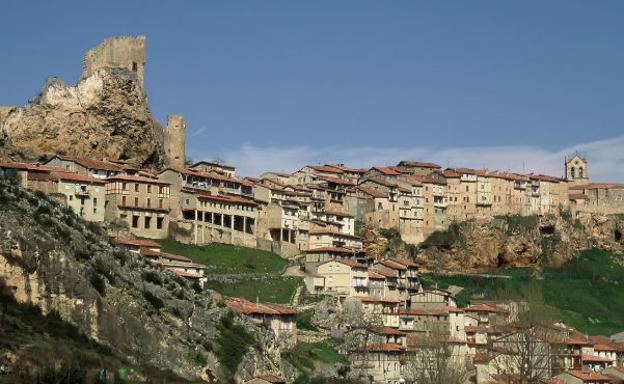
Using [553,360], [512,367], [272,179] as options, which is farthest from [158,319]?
[272,179]

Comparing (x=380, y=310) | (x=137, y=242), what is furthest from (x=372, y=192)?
(x=137, y=242)

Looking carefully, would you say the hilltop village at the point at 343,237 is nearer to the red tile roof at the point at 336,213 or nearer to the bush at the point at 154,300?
the red tile roof at the point at 336,213

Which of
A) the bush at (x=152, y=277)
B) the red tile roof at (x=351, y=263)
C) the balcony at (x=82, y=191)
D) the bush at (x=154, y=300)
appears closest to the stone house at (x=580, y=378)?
the red tile roof at (x=351, y=263)

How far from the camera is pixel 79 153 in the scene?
111m

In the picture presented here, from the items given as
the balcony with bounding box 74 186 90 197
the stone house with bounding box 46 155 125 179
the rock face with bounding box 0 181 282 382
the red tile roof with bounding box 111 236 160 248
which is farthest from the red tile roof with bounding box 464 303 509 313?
the balcony with bounding box 74 186 90 197

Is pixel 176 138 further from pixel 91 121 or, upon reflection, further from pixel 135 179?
pixel 135 179

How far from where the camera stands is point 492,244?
127875 millimetres

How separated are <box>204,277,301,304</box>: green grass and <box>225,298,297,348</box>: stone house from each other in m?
4.78

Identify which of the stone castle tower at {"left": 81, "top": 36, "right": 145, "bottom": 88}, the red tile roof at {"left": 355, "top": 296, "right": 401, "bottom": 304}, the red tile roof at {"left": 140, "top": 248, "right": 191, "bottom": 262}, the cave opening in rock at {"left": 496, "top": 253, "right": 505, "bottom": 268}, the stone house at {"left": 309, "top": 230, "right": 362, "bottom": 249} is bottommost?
the red tile roof at {"left": 355, "top": 296, "right": 401, "bottom": 304}

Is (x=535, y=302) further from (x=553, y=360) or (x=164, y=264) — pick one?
(x=164, y=264)

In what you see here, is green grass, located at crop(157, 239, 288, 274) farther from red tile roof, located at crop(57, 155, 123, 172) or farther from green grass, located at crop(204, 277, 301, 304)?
red tile roof, located at crop(57, 155, 123, 172)

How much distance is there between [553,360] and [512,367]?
7.21 m

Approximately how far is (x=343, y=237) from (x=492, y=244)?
21.5 metres

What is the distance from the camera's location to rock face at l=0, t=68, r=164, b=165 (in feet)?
363
